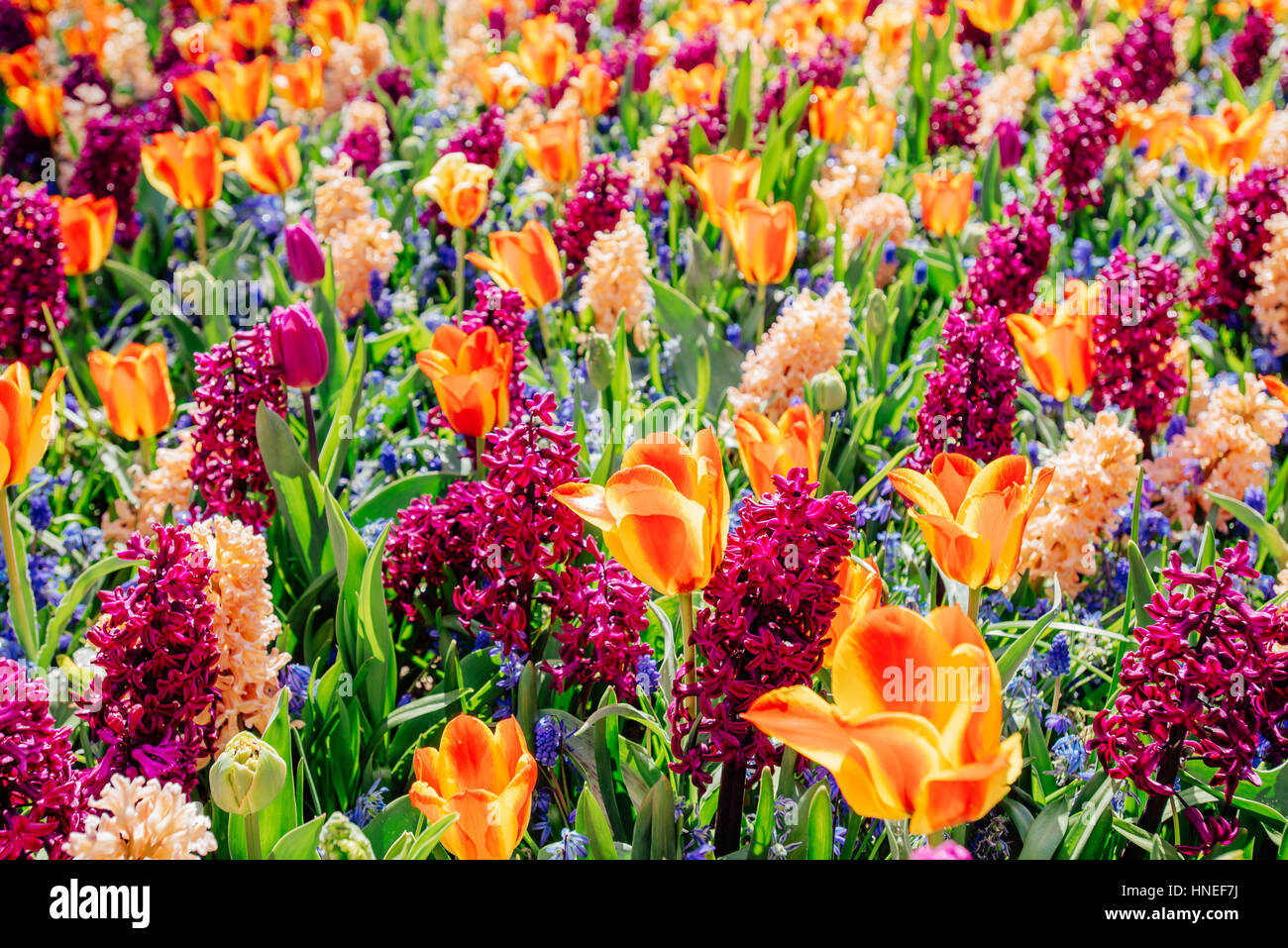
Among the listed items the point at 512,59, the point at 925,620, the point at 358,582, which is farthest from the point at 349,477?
the point at 512,59

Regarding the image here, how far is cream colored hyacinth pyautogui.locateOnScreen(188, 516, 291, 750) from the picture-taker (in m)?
1.63

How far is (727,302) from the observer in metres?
3.49

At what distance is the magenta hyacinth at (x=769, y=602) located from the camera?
136 cm

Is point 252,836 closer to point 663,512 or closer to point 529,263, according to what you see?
point 663,512

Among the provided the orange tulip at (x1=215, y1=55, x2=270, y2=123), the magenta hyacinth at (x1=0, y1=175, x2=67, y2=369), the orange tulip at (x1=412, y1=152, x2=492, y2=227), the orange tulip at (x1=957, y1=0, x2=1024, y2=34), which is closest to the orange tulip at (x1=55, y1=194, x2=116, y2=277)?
the magenta hyacinth at (x1=0, y1=175, x2=67, y2=369)

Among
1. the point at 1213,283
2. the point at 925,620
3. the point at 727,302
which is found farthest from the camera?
the point at 727,302

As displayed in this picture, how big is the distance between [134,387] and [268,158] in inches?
53.6

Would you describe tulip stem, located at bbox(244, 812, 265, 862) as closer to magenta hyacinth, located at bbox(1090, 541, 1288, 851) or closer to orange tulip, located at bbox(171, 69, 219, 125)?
magenta hyacinth, located at bbox(1090, 541, 1288, 851)

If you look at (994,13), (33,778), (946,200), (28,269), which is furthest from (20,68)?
(33,778)

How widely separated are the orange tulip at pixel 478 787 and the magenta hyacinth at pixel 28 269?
6.76 ft

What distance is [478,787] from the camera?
4.82 feet

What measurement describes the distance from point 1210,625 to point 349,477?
1923 millimetres

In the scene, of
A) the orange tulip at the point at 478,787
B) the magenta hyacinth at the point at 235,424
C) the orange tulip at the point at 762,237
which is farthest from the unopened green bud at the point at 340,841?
the orange tulip at the point at 762,237

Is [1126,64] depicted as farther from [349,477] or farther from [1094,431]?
[349,477]
